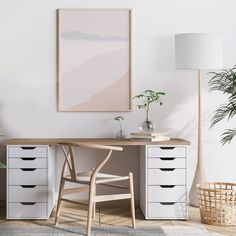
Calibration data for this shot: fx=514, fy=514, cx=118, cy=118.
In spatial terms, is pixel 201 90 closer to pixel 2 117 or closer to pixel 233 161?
pixel 233 161

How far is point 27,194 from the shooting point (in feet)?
13.8

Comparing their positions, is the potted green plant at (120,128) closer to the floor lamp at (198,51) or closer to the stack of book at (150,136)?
the stack of book at (150,136)

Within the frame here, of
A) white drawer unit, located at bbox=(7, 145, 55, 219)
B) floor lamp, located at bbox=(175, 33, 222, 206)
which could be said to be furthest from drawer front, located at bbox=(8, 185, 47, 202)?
floor lamp, located at bbox=(175, 33, 222, 206)

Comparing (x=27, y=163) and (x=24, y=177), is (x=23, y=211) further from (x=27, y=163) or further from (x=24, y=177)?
(x=27, y=163)

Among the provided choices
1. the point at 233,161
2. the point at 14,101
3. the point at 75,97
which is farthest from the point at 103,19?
the point at 233,161

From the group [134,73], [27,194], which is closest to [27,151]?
[27,194]

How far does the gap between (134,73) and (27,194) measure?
1.49m

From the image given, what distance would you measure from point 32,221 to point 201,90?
1944 mm

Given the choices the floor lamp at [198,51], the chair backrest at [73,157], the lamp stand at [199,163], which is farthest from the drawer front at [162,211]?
the floor lamp at [198,51]

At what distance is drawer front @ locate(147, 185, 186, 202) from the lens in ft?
13.8

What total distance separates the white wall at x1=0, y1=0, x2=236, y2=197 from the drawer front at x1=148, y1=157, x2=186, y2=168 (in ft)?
2.08

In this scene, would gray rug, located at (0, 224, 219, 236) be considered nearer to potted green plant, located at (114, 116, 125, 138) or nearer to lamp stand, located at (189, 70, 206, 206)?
lamp stand, located at (189, 70, 206, 206)

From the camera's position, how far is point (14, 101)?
4.73 metres

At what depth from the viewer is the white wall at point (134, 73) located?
15.5 feet
